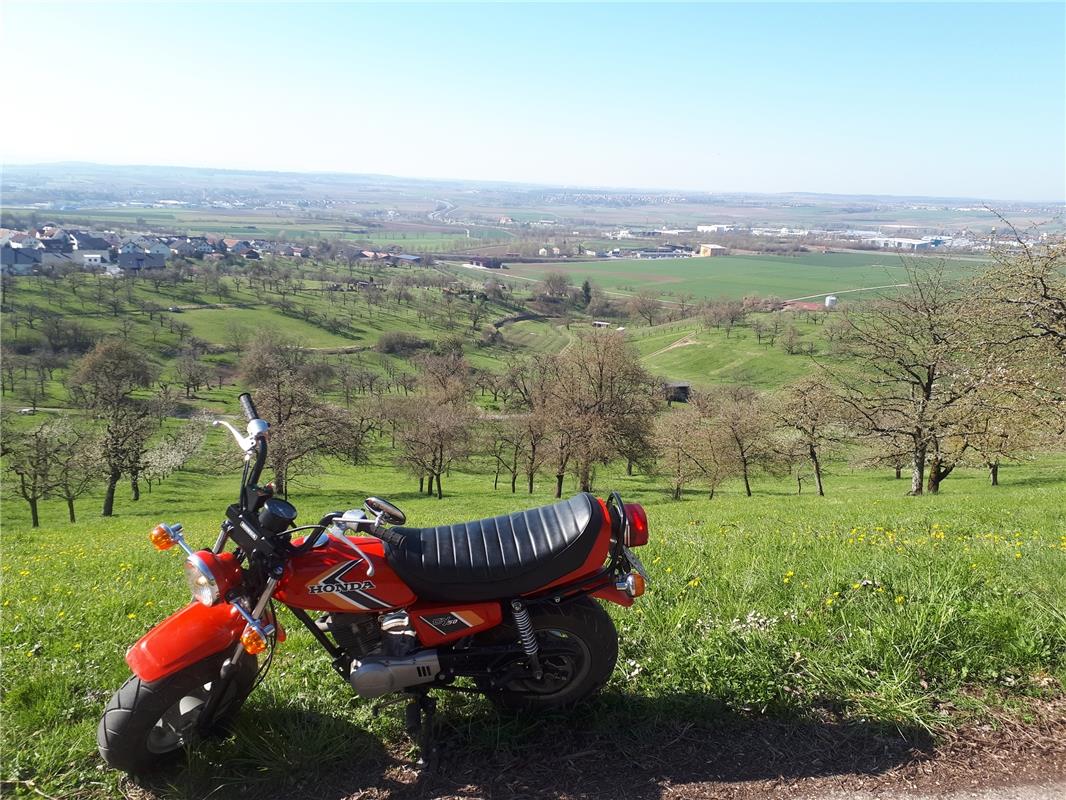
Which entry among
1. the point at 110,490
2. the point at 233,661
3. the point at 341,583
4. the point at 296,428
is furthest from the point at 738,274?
the point at 233,661

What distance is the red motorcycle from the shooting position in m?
3.73

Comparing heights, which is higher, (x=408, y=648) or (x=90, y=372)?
(x=408, y=648)

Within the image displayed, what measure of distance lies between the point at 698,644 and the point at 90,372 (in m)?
67.3

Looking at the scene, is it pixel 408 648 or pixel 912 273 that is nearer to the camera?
pixel 408 648

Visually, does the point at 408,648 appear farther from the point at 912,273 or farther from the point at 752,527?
the point at 912,273

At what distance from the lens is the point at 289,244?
197 metres

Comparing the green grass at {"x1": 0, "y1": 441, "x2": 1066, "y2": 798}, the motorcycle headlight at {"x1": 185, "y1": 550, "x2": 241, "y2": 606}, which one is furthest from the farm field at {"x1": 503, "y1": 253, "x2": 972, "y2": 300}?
the motorcycle headlight at {"x1": 185, "y1": 550, "x2": 241, "y2": 606}

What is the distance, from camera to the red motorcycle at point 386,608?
3.73 meters

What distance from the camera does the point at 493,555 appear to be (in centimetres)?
401

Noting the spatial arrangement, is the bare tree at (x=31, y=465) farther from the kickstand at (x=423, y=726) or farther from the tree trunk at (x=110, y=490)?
the kickstand at (x=423, y=726)

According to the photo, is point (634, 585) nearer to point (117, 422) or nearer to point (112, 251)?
point (117, 422)

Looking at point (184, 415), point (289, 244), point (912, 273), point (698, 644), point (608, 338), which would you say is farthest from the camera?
point (289, 244)

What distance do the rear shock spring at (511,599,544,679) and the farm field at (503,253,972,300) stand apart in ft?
448

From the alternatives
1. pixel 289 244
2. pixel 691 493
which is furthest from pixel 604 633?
pixel 289 244
